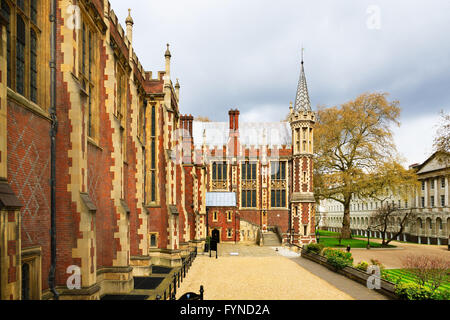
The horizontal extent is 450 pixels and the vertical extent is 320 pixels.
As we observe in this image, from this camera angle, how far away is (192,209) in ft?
93.5

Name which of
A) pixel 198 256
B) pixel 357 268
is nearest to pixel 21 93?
pixel 357 268

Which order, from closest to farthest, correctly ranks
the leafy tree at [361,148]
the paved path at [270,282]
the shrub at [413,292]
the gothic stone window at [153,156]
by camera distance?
the shrub at [413,292] < the paved path at [270,282] < the gothic stone window at [153,156] < the leafy tree at [361,148]

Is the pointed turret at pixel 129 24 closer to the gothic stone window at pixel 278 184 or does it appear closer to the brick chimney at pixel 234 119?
the brick chimney at pixel 234 119

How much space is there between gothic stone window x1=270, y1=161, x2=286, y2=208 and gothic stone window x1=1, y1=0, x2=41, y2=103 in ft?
110

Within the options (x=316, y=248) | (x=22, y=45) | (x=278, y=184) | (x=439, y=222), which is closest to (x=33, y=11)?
(x=22, y=45)

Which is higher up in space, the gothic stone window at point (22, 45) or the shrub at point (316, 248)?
the gothic stone window at point (22, 45)

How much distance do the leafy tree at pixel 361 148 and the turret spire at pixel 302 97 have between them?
409 centimetres

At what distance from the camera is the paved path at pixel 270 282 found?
41.7 feet

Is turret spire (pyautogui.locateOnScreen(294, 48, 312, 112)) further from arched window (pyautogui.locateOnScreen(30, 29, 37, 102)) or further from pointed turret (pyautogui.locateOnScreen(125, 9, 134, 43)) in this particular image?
arched window (pyautogui.locateOnScreen(30, 29, 37, 102))

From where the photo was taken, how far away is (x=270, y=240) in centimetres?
3572

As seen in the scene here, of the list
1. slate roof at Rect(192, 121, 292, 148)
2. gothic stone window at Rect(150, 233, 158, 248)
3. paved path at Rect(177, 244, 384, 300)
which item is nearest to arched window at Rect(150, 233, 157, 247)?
gothic stone window at Rect(150, 233, 158, 248)

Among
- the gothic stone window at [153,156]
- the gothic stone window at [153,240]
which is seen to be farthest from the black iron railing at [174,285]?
the gothic stone window at [153,156]
